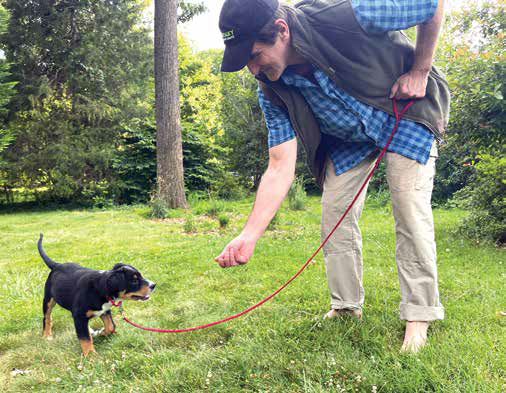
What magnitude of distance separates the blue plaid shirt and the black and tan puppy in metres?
1.46

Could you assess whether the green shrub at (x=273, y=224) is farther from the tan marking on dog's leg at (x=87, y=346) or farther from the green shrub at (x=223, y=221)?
the tan marking on dog's leg at (x=87, y=346)

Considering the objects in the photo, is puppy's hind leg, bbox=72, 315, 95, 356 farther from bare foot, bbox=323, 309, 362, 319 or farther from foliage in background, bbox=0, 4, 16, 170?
foliage in background, bbox=0, 4, 16, 170

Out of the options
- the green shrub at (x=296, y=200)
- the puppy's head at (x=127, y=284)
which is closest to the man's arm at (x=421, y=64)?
the puppy's head at (x=127, y=284)

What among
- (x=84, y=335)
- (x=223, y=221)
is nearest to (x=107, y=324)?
(x=84, y=335)

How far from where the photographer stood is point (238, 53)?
5.89 feet

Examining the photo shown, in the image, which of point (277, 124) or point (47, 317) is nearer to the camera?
point (277, 124)

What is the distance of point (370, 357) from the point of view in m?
1.93

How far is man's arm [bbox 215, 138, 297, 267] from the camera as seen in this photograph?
→ 1.80 m

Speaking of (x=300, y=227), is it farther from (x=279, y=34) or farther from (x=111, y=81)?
(x=111, y=81)

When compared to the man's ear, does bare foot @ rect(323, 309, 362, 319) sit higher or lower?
lower

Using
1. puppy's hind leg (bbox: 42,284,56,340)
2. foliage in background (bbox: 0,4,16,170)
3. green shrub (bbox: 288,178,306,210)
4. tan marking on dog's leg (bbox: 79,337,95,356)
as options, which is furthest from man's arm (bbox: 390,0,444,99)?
foliage in background (bbox: 0,4,16,170)

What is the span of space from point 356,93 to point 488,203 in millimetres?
3601

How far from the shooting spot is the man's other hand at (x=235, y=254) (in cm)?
179

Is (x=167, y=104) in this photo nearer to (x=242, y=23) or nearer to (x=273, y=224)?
(x=273, y=224)
